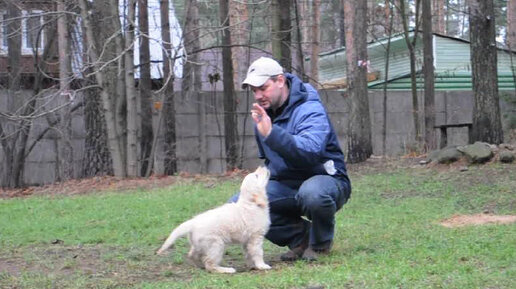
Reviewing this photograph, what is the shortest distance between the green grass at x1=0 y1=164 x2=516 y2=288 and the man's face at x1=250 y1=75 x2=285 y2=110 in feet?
4.13

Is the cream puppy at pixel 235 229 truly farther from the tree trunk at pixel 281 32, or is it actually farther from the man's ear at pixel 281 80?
the tree trunk at pixel 281 32

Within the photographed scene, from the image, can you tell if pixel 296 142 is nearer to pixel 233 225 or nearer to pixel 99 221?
pixel 233 225

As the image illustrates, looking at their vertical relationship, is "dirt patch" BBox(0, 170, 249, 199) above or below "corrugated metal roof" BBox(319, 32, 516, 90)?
below

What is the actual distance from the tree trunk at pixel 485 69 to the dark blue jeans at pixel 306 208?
8528 millimetres

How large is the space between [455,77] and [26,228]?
19291 mm

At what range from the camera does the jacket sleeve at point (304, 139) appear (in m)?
5.58

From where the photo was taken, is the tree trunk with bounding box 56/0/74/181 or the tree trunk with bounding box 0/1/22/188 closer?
the tree trunk with bounding box 56/0/74/181

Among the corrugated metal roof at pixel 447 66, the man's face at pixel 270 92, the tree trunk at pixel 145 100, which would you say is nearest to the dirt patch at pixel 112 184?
the tree trunk at pixel 145 100

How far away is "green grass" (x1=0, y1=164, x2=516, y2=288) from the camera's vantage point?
539 centimetres

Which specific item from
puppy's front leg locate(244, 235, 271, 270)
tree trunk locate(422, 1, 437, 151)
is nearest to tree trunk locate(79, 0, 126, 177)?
tree trunk locate(422, 1, 437, 151)

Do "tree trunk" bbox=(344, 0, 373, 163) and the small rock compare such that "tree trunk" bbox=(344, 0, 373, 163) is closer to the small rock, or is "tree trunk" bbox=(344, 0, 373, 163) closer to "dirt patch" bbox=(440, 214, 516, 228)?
the small rock

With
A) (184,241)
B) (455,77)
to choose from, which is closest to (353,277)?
(184,241)

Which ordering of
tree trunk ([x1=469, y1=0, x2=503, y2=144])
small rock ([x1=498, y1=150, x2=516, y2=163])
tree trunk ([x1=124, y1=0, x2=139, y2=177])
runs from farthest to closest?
1. tree trunk ([x1=124, y1=0, x2=139, y2=177])
2. tree trunk ([x1=469, y1=0, x2=503, y2=144])
3. small rock ([x1=498, y1=150, x2=516, y2=163])

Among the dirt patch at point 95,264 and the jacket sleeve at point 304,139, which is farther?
the dirt patch at point 95,264
